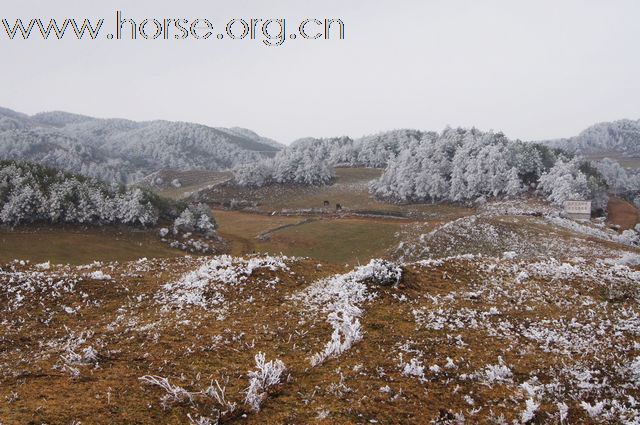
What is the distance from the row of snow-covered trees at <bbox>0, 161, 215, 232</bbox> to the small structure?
228ft

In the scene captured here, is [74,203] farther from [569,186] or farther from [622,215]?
[622,215]

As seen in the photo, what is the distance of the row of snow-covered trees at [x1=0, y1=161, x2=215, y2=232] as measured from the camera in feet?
255

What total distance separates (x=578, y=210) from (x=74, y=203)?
93.8 m

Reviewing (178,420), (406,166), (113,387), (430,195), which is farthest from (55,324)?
(406,166)

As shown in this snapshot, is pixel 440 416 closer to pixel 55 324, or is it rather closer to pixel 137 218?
pixel 55 324

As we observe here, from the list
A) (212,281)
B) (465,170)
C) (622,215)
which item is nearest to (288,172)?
(465,170)

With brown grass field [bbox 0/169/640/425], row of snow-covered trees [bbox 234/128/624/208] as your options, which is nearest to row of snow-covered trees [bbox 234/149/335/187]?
row of snow-covered trees [bbox 234/128/624/208]

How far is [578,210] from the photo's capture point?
306 feet

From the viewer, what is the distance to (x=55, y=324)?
42.6ft

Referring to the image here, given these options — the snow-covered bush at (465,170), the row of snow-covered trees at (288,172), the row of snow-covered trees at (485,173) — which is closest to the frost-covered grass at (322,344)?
the row of snow-covered trees at (485,173)

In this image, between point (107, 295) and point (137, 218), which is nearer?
point (107, 295)

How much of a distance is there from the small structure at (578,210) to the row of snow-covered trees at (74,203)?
228ft

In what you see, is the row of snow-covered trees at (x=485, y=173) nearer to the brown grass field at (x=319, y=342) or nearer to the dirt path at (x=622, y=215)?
the dirt path at (x=622, y=215)

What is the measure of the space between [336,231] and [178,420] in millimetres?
80459
